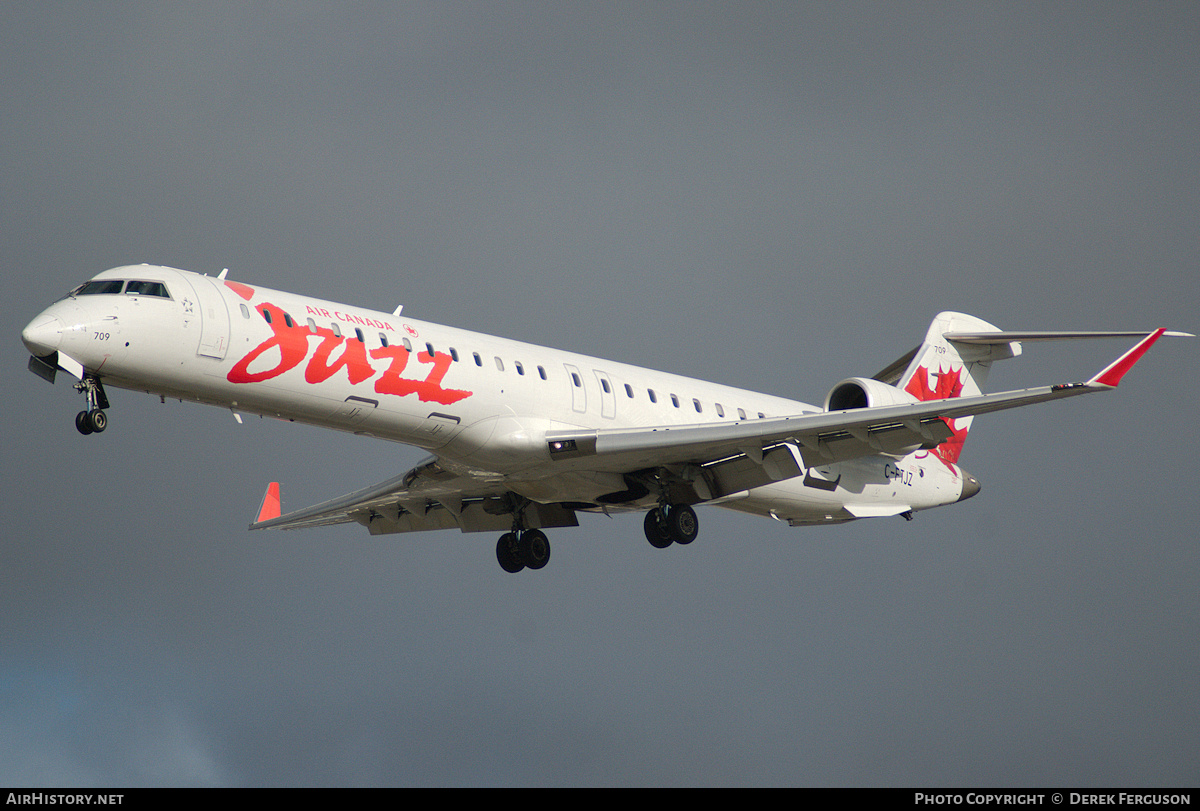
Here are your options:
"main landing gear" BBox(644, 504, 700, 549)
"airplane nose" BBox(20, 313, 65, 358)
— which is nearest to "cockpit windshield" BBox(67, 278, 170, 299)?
"airplane nose" BBox(20, 313, 65, 358)

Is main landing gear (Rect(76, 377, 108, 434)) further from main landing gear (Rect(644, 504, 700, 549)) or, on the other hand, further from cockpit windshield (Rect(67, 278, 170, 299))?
main landing gear (Rect(644, 504, 700, 549))

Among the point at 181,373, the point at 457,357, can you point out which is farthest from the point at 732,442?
the point at 181,373

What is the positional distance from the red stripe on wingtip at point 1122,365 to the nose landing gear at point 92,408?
45.6ft

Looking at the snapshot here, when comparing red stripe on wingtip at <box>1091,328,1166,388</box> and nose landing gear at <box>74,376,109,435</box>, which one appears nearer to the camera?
nose landing gear at <box>74,376,109,435</box>

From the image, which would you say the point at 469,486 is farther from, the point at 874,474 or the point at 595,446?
the point at 874,474

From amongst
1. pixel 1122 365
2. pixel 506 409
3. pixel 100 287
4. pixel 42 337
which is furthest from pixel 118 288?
pixel 1122 365

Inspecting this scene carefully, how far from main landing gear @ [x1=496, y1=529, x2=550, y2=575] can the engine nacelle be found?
19.3ft

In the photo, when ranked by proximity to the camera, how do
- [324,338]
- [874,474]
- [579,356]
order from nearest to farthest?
[324,338] → [579,356] → [874,474]

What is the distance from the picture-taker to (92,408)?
1745 centimetres

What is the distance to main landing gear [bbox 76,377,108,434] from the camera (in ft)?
56.8

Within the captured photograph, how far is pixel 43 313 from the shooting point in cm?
1720

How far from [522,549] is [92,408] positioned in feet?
29.9

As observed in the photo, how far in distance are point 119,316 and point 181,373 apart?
43.8 inches

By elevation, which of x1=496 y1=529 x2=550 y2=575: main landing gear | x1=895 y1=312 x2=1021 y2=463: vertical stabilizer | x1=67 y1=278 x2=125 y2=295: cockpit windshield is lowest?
x1=496 y1=529 x2=550 y2=575: main landing gear
